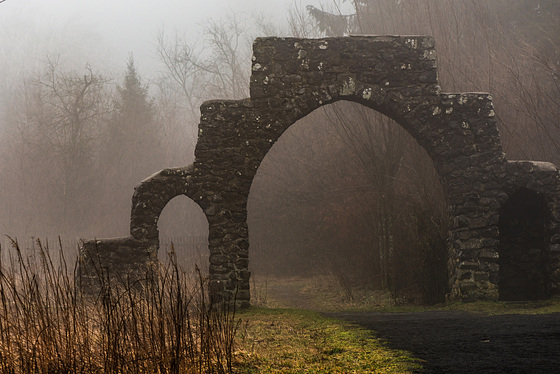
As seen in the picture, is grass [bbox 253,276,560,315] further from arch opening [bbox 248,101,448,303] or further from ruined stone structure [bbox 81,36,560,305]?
ruined stone structure [bbox 81,36,560,305]

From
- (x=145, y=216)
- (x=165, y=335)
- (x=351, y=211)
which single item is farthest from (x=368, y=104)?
(x=351, y=211)

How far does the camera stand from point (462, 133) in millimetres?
10477

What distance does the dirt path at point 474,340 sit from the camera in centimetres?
515

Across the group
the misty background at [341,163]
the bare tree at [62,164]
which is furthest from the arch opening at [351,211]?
the bare tree at [62,164]

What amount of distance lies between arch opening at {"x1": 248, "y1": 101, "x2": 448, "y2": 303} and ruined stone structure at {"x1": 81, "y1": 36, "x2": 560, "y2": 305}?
3.94 feet

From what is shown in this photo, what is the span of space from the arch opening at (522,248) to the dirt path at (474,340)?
2528 mm

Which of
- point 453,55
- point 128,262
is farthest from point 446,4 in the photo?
point 128,262

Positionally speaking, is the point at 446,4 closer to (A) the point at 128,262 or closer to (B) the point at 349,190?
(B) the point at 349,190

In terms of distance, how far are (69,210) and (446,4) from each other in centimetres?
1687

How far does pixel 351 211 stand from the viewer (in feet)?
54.3

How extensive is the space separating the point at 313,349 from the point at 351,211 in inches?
404

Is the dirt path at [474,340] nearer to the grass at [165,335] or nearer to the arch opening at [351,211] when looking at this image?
the grass at [165,335]

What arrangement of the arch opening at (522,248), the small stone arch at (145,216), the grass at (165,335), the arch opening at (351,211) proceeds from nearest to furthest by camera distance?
1. the grass at (165,335)
2. the small stone arch at (145,216)
3. the arch opening at (522,248)
4. the arch opening at (351,211)

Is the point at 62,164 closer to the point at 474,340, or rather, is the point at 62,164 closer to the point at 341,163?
the point at 341,163
